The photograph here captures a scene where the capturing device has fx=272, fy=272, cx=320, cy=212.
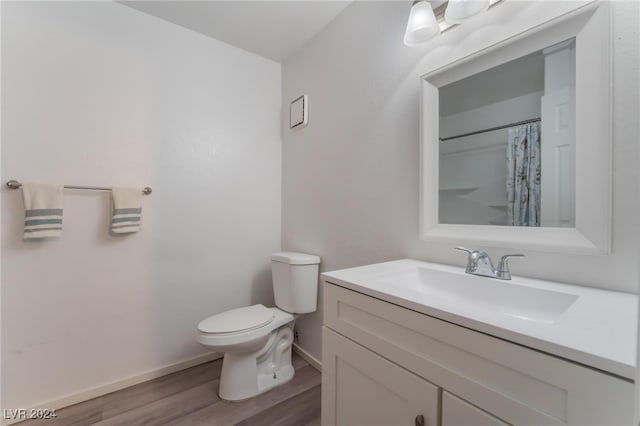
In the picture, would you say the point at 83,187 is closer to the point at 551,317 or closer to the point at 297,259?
the point at 297,259

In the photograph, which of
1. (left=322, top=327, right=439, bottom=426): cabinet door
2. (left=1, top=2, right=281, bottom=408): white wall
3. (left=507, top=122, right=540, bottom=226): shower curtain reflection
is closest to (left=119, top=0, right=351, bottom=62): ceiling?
(left=1, top=2, right=281, bottom=408): white wall

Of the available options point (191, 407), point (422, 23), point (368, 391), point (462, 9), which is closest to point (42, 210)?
point (191, 407)

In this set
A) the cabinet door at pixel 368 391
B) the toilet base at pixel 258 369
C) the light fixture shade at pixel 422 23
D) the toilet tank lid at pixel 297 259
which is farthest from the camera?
the toilet tank lid at pixel 297 259

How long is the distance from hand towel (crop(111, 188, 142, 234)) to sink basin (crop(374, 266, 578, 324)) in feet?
4.71

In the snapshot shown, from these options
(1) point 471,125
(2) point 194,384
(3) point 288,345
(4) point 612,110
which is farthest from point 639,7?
(2) point 194,384

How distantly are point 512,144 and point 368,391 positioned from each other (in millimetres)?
979

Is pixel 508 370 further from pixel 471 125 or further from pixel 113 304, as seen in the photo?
pixel 113 304

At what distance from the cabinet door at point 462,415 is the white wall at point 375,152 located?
531mm

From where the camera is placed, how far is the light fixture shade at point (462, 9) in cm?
99

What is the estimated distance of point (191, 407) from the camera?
1.46m

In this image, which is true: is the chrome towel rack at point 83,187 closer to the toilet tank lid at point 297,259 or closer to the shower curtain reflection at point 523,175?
the toilet tank lid at point 297,259

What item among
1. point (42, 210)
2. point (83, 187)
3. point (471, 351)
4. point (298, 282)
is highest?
point (83, 187)

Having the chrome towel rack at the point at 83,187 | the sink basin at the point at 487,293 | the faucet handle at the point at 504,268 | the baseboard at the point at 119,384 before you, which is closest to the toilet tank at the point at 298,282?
the baseboard at the point at 119,384

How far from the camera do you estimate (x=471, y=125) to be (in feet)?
3.63
